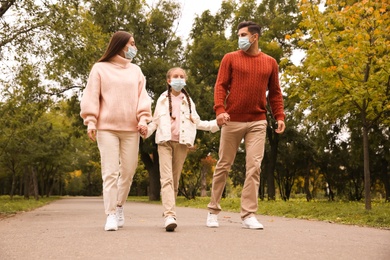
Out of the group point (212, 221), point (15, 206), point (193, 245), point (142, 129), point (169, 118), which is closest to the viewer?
point (193, 245)

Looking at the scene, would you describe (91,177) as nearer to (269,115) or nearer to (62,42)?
(269,115)

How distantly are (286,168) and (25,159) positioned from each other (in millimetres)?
18496

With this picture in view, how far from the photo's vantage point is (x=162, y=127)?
633cm

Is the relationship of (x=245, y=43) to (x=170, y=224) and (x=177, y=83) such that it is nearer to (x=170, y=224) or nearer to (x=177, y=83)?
(x=177, y=83)

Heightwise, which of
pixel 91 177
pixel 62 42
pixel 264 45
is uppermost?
pixel 264 45

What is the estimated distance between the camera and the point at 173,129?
6.40 meters

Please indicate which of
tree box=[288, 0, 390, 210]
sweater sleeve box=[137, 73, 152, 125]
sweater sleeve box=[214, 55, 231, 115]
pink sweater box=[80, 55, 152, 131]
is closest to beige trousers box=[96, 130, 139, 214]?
pink sweater box=[80, 55, 152, 131]

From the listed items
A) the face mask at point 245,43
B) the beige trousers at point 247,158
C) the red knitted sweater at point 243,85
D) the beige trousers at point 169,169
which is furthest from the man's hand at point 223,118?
the face mask at point 245,43

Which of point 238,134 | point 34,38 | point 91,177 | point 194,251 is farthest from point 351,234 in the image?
point 91,177

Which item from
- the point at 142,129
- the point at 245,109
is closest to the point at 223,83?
the point at 245,109

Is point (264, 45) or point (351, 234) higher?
point (264, 45)

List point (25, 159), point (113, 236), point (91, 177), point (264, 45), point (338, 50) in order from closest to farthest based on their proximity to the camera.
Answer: point (113, 236) < point (338, 50) < point (264, 45) < point (25, 159) < point (91, 177)

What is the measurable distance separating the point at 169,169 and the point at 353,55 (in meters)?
6.69

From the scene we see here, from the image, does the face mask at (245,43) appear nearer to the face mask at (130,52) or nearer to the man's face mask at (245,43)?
the man's face mask at (245,43)
